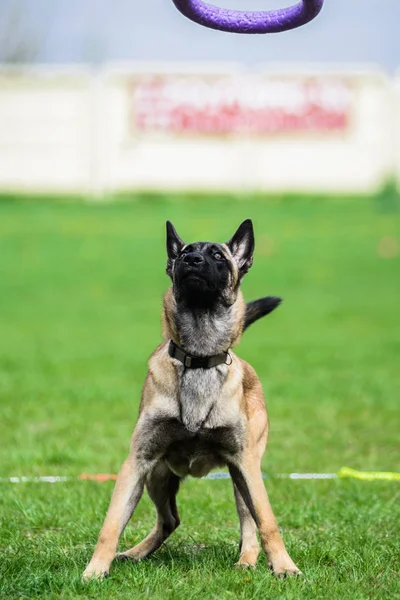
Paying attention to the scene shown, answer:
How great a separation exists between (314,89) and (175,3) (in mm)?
18501

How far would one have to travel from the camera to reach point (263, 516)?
4668mm

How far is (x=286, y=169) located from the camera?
79.6 feet

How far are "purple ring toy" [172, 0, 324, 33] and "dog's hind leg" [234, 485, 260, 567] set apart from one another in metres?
2.08

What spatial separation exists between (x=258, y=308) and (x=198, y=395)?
31.4 inches

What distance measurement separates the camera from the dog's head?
470 centimetres

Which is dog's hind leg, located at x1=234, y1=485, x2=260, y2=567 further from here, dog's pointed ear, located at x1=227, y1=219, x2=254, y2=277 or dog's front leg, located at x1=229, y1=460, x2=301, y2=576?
dog's pointed ear, located at x1=227, y1=219, x2=254, y2=277

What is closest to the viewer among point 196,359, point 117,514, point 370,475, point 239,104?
point 117,514

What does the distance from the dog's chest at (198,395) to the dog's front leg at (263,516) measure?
255 mm

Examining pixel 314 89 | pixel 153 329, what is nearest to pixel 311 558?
A: pixel 153 329

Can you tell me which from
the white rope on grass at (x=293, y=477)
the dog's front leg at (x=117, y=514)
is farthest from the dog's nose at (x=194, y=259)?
the white rope on grass at (x=293, y=477)

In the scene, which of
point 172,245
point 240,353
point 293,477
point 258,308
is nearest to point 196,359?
point 172,245

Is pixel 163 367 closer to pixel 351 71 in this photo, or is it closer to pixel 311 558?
pixel 311 558

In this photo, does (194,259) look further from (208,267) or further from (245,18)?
(245,18)

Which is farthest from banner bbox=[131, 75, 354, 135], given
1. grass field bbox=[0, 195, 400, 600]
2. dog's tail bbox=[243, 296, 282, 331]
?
dog's tail bbox=[243, 296, 282, 331]
